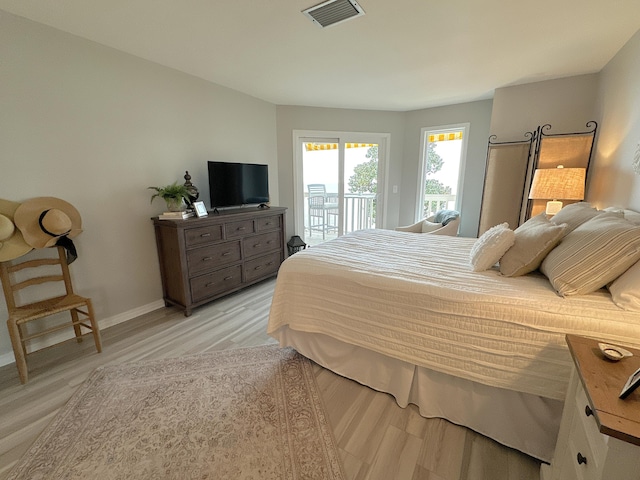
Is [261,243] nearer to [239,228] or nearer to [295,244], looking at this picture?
[239,228]

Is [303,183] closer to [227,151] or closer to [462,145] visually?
[227,151]

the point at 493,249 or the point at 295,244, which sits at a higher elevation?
the point at 493,249

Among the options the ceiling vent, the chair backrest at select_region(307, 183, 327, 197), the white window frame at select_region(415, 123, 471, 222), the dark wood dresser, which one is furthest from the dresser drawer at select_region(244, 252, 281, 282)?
the white window frame at select_region(415, 123, 471, 222)

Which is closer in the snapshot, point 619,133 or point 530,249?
point 530,249

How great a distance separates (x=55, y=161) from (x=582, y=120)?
5.04 m

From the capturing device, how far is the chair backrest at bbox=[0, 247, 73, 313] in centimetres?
186

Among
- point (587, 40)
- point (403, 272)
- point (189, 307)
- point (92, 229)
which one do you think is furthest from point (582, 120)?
point (92, 229)

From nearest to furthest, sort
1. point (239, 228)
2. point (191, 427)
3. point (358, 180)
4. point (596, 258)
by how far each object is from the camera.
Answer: point (596, 258) < point (191, 427) < point (239, 228) < point (358, 180)

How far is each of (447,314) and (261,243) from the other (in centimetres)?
248

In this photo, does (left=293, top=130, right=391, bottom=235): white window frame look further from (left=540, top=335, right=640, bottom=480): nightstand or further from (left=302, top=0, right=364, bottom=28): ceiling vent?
(left=540, top=335, right=640, bottom=480): nightstand

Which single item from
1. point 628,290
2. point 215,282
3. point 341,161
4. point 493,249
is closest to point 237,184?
point 215,282

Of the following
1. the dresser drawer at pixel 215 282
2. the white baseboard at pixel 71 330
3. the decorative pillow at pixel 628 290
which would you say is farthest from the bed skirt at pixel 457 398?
the white baseboard at pixel 71 330

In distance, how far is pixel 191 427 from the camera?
1.46 meters

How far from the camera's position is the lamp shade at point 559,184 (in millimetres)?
2549
